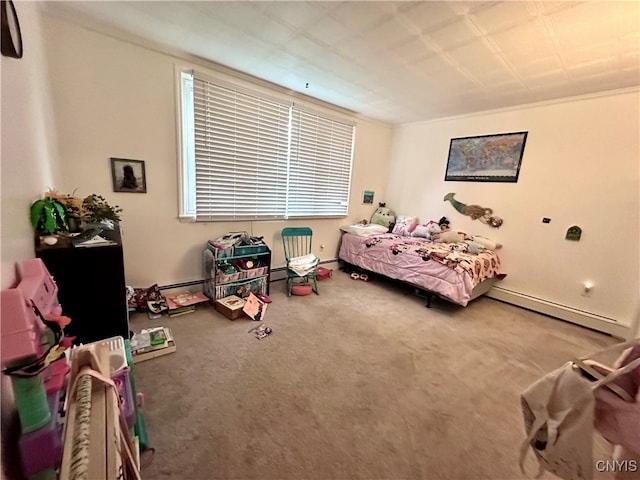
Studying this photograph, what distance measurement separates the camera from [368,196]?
15.5 feet

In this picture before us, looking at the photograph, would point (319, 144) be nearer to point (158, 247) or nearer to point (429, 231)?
point (429, 231)

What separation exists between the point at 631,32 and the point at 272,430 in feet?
11.5

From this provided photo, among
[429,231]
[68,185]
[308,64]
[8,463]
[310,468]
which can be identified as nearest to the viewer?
[8,463]

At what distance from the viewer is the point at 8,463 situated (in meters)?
0.73

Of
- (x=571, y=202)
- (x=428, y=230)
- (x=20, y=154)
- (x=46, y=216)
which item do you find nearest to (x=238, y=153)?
(x=46, y=216)

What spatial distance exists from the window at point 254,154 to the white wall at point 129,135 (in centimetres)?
17

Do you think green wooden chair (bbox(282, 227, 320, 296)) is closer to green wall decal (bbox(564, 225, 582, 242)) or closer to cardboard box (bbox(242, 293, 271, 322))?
cardboard box (bbox(242, 293, 271, 322))

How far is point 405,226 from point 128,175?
3.77 meters

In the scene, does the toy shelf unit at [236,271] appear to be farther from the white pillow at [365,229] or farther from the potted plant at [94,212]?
the white pillow at [365,229]

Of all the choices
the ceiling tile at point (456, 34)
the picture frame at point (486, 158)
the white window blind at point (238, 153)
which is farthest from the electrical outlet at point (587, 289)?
the white window blind at point (238, 153)

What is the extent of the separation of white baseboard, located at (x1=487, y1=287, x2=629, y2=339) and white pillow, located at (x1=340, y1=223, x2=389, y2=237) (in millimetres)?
1800

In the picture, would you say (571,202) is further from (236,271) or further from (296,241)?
(236,271)

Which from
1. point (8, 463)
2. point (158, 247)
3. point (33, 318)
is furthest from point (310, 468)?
point (158, 247)

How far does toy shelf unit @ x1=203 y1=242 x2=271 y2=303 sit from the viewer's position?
9.15 ft
